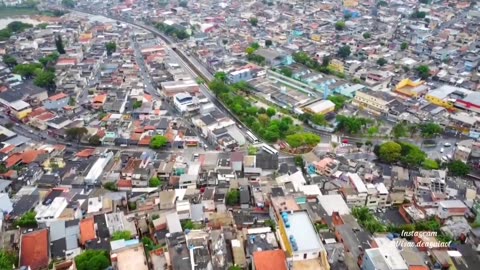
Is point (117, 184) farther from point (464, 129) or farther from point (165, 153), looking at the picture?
point (464, 129)

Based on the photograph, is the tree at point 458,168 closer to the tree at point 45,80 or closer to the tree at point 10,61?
the tree at point 45,80

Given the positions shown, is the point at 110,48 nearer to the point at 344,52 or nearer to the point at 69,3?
the point at 344,52

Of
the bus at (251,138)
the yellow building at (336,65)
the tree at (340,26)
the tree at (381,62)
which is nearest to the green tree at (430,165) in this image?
the bus at (251,138)

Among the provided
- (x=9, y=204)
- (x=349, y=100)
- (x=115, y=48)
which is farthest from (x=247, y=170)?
(x=115, y=48)

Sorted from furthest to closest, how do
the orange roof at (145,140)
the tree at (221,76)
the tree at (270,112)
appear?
the tree at (221,76)
the tree at (270,112)
the orange roof at (145,140)

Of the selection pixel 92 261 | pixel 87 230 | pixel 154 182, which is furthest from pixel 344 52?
pixel 92 261

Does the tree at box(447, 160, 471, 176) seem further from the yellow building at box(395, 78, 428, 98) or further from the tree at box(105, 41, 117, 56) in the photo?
the tree at box(105, 41, 117, 56)

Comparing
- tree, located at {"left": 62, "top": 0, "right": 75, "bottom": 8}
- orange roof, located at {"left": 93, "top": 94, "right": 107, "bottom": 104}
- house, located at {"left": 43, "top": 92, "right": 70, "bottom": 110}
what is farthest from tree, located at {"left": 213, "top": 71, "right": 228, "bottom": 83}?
tree, located at {"left": 62, "top": 0, "right": 75, "bottom": 8}
